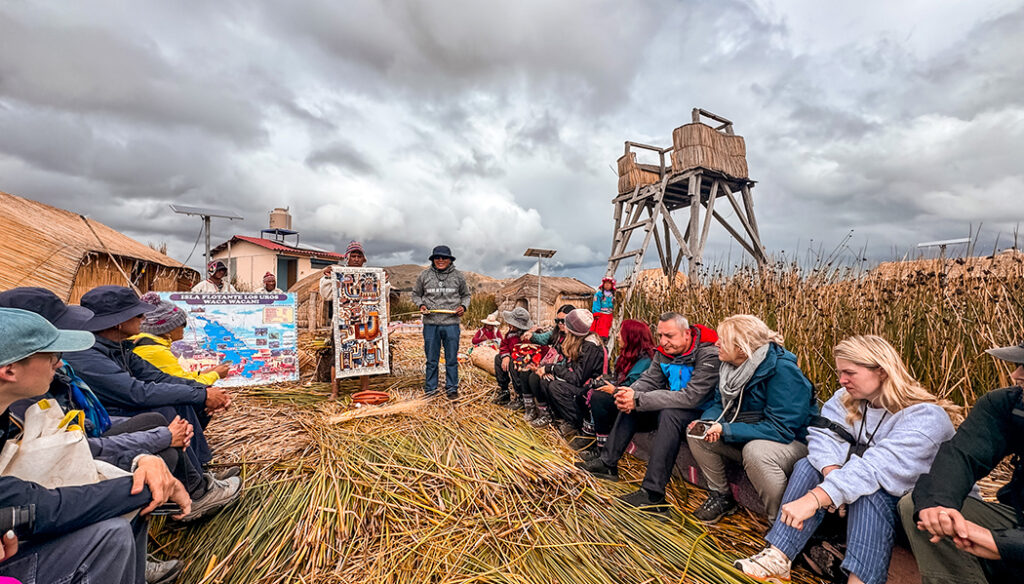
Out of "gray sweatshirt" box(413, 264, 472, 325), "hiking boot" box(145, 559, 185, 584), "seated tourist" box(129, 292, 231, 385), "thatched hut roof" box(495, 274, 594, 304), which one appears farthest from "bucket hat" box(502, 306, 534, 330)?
"thatched hut roof" box(495, 274, 594, 304)

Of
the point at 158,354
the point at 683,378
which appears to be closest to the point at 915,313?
the point at 683,378

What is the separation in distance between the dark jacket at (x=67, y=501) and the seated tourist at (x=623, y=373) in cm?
279

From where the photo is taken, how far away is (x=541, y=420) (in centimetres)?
418

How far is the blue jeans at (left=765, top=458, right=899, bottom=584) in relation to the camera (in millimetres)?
1796

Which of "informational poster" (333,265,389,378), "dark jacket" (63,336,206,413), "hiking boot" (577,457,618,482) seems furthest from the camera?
"informational poster" (333,265,389,378)

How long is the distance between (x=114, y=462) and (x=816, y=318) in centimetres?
447

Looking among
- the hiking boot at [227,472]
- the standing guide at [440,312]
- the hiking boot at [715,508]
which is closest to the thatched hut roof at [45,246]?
the hiking boot at [227,472]

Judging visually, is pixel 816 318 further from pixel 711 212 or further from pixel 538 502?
pixel 711 212

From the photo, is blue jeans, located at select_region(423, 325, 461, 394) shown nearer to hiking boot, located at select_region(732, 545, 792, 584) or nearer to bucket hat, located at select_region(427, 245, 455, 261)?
bucket hat, located at select_region(427, 245, 455, 261)

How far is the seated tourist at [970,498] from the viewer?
5.10 ft

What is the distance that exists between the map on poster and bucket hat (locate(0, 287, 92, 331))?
10.6ft

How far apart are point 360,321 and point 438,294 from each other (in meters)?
1.06

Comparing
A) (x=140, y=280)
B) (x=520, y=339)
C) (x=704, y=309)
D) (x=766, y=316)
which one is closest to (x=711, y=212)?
(x=704, y=309)

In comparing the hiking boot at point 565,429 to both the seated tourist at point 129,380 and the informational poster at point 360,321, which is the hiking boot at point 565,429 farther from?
the seated tourist at point 129,380
